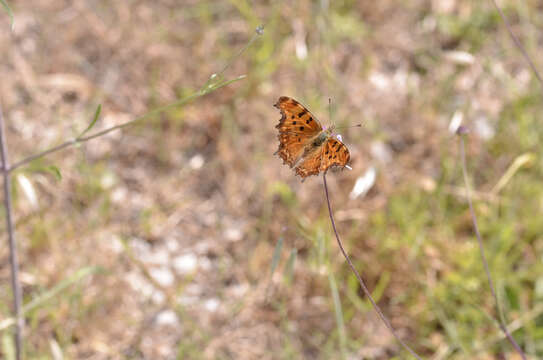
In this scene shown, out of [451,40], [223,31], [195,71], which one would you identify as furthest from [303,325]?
[451,40]

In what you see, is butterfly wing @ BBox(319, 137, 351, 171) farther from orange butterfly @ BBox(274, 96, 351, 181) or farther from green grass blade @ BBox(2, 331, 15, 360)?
green grass blade @ BBox(2, 331, 15, 360)

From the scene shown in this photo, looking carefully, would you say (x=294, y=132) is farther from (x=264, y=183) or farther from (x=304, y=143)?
(x=264, y=183)

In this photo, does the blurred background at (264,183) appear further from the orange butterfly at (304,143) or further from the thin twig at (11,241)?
the orange butterfly at (304,143)

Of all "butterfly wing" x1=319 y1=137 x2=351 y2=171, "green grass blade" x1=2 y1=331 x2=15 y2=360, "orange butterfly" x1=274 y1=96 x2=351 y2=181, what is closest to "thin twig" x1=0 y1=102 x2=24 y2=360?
"green grass blade" x1=2 y1=331 x2=15 y2=360

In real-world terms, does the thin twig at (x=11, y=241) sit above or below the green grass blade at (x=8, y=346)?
above

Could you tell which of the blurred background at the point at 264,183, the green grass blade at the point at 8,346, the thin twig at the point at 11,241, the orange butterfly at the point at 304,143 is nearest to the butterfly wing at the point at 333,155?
the orange butterfly at the point at 304,143

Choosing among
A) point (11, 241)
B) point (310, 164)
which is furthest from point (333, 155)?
point (11, 241)
